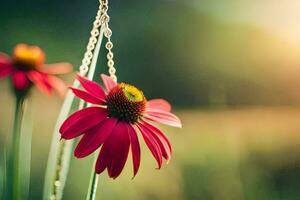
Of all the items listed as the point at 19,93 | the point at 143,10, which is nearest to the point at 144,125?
the point at 19,93

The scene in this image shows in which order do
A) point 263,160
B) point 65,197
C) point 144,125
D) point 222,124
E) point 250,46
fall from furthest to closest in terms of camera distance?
point 250,46 < point 222,124 < point 263,160 < point 65,197 < point 144,125

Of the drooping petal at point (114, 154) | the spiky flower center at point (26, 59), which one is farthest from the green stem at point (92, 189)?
the spiky flower center at point (26, 59)

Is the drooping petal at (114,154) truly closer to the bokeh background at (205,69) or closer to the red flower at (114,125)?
the red flower at (114,125)

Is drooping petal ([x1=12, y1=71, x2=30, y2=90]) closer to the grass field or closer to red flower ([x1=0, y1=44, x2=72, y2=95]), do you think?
red flower ([x1=0, y1=44, x2=72, y2=95])

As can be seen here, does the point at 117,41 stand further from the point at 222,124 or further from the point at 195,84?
the point at 222,124

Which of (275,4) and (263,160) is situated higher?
(275,4)
